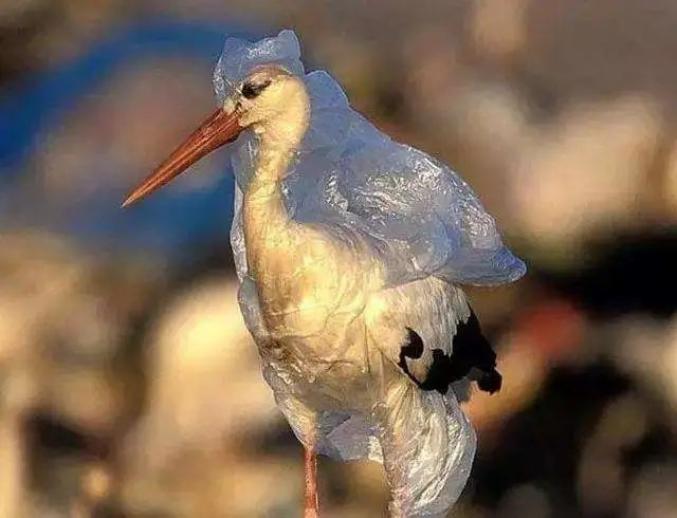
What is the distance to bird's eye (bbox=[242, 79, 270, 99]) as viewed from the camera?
946 millimetres

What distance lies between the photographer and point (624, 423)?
4.56 feet

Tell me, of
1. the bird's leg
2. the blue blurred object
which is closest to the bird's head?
the bird's leg

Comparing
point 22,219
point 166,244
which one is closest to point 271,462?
point 166,244

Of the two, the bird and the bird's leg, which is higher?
the bird

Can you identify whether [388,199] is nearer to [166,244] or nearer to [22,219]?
[166,244]

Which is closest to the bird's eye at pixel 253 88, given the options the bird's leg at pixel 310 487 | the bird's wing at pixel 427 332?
the bird's wing at pixel 427 332

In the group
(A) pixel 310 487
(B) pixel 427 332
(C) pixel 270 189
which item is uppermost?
(C) pixel 270 189

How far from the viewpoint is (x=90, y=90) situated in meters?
1.43

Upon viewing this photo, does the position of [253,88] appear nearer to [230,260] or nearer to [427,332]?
[427,332]

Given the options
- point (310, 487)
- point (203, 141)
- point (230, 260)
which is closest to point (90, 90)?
point (230, 260)

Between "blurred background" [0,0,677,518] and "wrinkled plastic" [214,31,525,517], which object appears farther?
"blurred background" [0,0,677,518]

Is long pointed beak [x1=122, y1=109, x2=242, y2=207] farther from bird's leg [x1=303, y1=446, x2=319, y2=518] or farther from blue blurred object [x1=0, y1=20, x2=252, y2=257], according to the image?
blue blurred object [x1=0, y1=20, x2=252, y2=257]

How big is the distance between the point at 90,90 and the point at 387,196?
1.83ft

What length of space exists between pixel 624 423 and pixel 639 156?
12.3 inches
